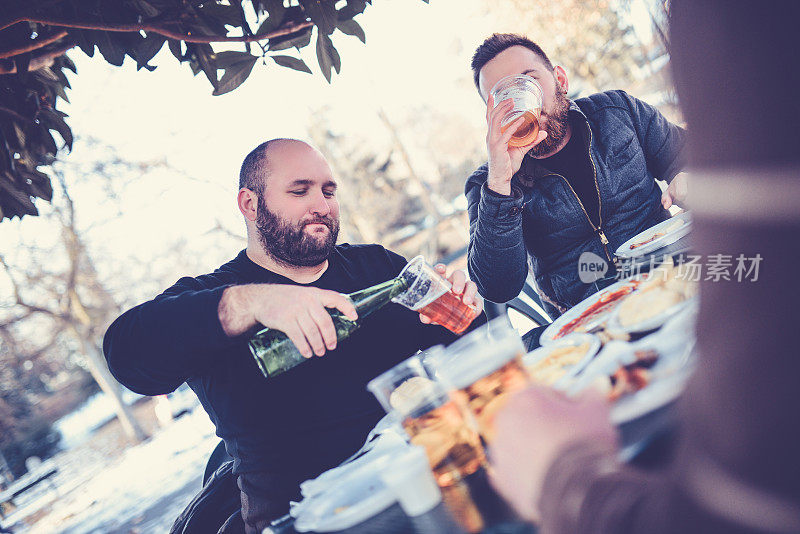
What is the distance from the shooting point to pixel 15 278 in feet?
41.4

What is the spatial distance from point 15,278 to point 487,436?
15.1 meters

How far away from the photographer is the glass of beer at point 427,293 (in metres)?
1.57

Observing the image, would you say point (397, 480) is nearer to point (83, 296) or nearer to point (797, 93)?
point (797, 93)

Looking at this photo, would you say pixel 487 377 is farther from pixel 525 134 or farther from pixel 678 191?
pixel 678 191

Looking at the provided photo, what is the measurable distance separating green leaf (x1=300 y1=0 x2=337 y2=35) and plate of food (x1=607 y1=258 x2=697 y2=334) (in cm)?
133

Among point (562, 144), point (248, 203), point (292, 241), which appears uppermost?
point (248, 203)

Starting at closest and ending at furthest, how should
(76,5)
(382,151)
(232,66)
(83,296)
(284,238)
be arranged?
(76,5) → (232,66) → (284,238) → (83,296) → (382,151)

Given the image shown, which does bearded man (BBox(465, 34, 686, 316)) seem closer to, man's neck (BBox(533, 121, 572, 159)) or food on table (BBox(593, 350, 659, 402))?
man's neck (BBox(533, 121, 572, 159))

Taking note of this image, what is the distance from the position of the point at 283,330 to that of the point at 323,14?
1108 millimetres

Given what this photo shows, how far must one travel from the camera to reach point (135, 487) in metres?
9.31

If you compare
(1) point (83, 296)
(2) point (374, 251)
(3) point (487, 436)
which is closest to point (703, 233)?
(3) point (487, 436)

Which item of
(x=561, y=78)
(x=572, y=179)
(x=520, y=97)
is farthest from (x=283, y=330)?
(x=561, y=78)

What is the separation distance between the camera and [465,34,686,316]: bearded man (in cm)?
252

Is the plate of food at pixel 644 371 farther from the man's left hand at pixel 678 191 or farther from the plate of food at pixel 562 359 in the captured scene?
the man's left hand at pixel 678 191
